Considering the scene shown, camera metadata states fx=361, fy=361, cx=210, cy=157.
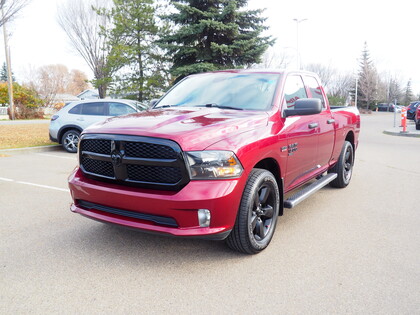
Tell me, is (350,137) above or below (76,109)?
below

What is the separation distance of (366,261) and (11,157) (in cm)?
973

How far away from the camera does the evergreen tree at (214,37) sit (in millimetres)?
19859

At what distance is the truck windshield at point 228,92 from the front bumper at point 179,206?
4.10ft

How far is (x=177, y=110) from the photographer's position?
403 cm

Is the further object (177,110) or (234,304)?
(177,110)

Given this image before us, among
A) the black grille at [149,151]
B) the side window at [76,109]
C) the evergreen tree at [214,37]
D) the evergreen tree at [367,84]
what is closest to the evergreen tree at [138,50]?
the evergreen tree at [214,37]

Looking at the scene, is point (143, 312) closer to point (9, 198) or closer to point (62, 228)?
point (62, 228)

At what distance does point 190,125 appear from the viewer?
127 inches

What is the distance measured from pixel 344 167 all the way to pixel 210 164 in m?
3.91

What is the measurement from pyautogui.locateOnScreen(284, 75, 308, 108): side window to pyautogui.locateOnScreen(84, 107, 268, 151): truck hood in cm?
67

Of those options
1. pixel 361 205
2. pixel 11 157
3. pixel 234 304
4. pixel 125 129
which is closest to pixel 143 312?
pixel 234 304

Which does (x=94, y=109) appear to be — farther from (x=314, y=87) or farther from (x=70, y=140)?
(x=314, y=87)

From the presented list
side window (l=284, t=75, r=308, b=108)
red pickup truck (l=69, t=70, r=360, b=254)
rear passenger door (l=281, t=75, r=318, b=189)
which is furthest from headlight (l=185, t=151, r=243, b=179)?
side window (l=284, t=75, r=308, b=108)

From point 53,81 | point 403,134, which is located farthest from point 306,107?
point 53,81
